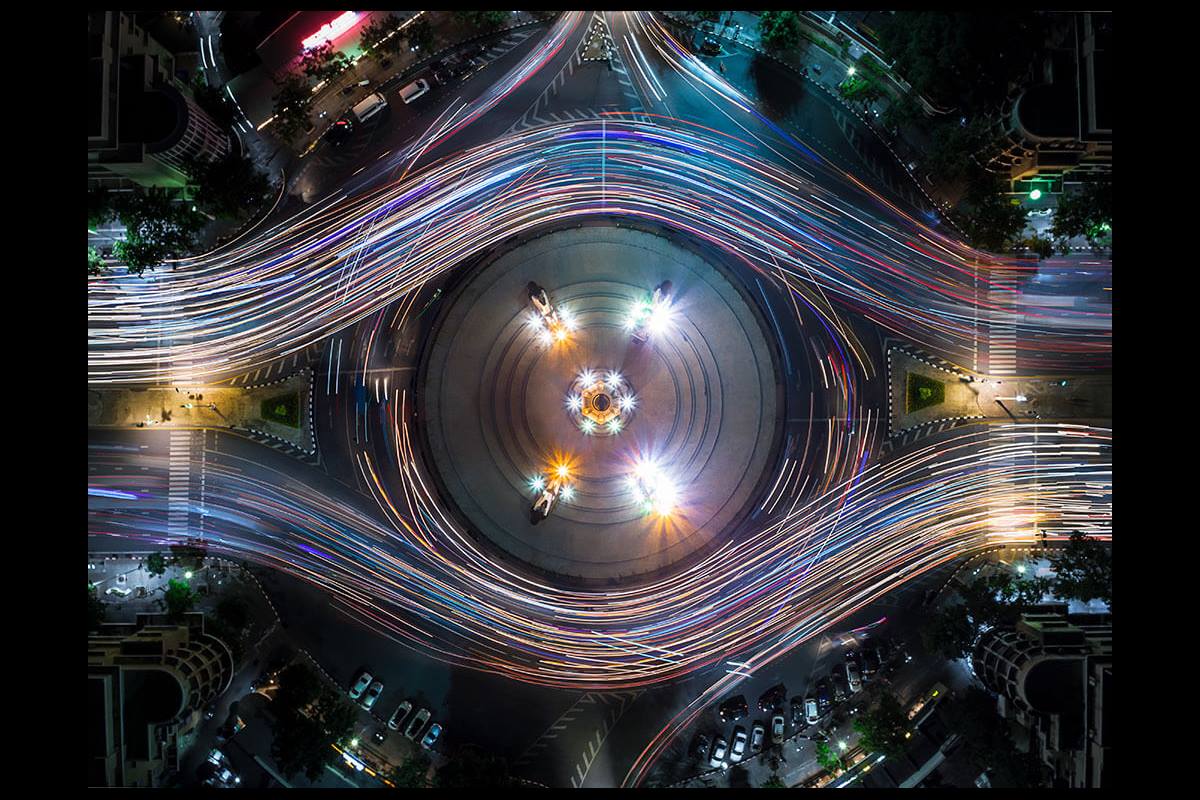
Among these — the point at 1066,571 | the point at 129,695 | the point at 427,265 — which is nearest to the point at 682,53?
the point at 427,265

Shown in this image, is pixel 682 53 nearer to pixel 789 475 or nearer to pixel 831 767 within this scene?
pixel 789 475

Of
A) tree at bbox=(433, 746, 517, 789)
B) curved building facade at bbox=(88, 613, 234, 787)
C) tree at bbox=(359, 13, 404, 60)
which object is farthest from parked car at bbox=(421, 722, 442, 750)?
tree at bbox=(359, 13, 404, 60)

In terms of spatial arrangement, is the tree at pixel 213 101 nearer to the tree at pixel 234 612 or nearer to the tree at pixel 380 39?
the tree at pixel 380 39

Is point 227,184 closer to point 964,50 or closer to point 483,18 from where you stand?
point 483,18

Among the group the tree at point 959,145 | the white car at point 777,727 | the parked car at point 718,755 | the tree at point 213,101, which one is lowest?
the parked car at point 718,755

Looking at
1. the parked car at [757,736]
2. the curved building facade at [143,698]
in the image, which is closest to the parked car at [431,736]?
the curved building facade at [143,698]

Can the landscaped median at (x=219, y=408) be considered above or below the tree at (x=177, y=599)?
above
